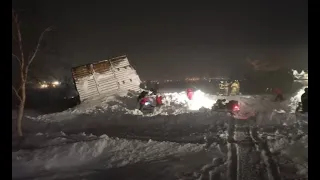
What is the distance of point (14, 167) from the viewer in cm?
779

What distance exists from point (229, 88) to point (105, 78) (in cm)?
917

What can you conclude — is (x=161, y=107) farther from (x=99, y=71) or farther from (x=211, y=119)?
(x=99, y=71)

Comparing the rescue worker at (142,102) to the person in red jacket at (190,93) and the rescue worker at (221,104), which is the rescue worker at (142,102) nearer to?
the person in red jacket at (190,93)

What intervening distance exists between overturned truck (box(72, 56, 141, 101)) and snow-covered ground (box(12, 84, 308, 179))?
4.41 metres

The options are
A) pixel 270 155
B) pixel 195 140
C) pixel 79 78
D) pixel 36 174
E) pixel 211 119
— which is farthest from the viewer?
pixel 79 78

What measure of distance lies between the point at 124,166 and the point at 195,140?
3200 mm

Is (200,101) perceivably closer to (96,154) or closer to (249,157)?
(249,157)

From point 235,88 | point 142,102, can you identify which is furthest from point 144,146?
point 235,88

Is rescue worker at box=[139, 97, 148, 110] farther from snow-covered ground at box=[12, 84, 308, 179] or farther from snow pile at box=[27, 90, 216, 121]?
snow-covered ground at box=[12, 84, 308, 179]

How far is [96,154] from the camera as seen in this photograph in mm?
8586

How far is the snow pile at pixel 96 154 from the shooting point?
7.90m

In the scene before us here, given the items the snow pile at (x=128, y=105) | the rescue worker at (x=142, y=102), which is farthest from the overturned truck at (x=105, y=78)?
the rescue worker at (x=142, y=102)

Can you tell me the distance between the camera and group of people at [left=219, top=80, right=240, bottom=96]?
2209cm

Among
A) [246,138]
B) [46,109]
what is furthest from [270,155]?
[46,109]
